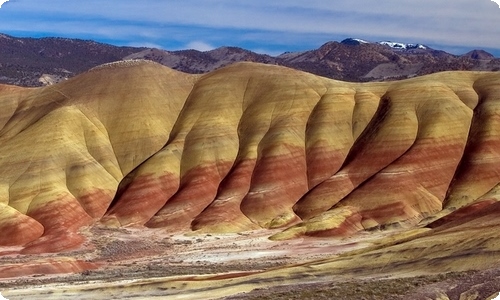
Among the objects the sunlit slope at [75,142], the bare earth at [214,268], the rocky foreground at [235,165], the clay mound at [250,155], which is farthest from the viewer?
the sunlit slope at [75,142]

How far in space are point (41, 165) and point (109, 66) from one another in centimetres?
3002

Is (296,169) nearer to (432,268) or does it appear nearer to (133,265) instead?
(133,265)

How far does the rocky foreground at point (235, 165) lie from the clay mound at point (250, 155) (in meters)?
0.22

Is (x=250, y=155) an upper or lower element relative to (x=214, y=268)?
upper

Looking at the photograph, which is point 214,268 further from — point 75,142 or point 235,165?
point 75,142

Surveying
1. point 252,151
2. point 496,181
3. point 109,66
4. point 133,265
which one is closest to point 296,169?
point 252,151

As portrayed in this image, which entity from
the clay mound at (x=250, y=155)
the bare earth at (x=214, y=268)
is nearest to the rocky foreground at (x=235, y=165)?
the clay mound at (x=250, y=155)

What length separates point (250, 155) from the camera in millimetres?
89625

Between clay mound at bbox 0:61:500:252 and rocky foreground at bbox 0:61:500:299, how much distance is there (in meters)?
0.22

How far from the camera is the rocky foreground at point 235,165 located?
71.7 metres

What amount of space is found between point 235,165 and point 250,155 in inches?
99.9

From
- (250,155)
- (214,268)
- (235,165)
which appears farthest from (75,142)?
(214,268)

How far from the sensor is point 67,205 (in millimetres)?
82250

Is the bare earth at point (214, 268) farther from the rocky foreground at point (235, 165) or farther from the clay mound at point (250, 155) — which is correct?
the clay mound at point (250, 155)
